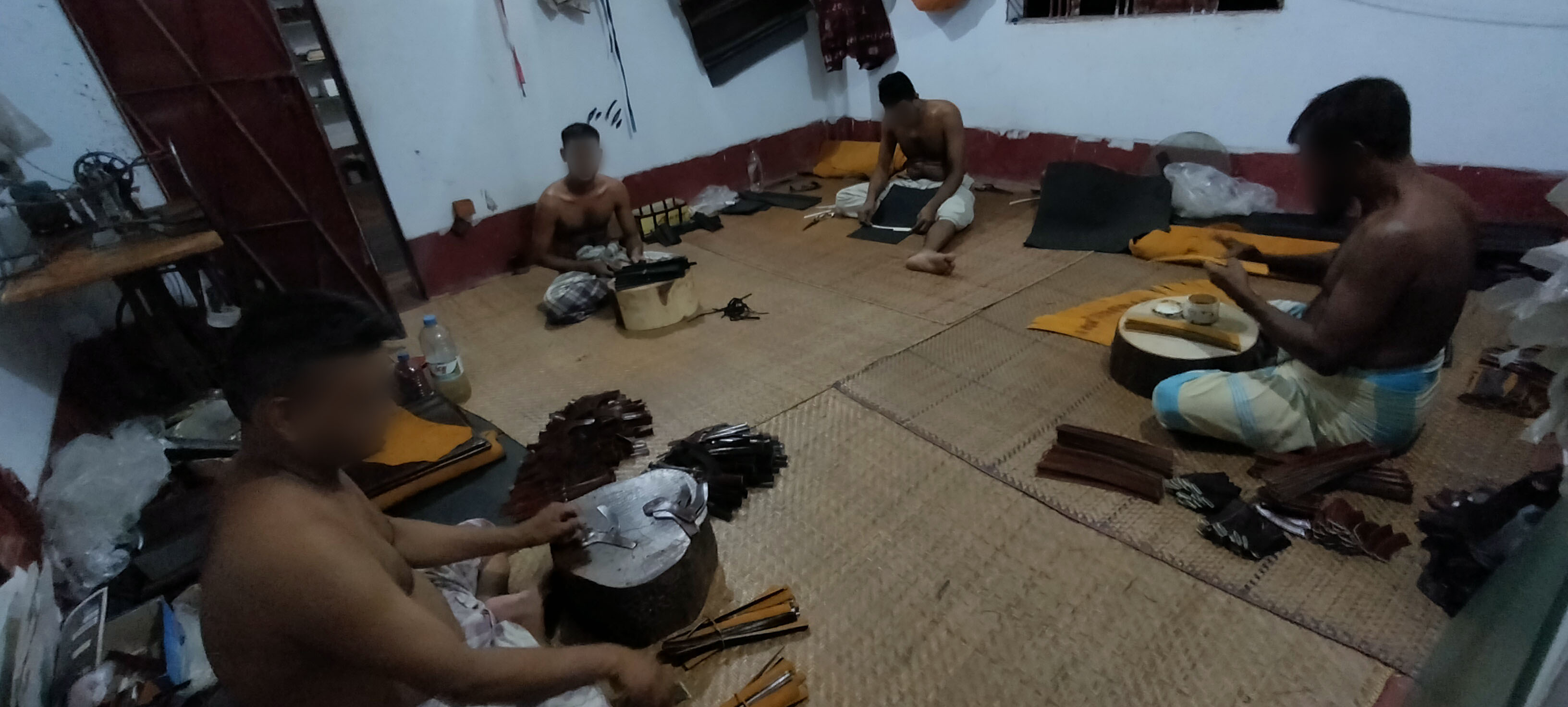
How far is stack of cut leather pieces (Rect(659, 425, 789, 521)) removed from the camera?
8.15ft

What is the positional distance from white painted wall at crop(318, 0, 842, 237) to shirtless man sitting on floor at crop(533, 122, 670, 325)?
48 cm

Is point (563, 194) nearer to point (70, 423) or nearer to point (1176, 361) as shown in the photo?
point (70, 423)

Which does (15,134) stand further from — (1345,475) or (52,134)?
(1345,475)

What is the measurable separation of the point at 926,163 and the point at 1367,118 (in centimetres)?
327

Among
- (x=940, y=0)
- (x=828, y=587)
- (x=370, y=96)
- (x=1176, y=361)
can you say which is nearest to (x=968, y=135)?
(x=940, y=0)

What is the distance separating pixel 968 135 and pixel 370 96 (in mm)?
4137

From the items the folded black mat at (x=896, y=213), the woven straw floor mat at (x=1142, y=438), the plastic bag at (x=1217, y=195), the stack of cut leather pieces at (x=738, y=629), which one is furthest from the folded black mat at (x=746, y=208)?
the stack of cut leather pieces at (x=738, y=629)

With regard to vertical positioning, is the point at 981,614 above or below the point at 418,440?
below

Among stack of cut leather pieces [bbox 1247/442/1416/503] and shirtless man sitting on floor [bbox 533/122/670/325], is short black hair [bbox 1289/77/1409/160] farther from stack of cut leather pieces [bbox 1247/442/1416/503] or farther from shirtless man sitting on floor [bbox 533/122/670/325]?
shirtless man sitting on floor [bbox 533/122/670/325]

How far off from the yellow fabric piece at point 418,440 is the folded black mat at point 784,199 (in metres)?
3.43

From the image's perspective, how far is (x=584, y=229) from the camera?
A: 4684 millimetres

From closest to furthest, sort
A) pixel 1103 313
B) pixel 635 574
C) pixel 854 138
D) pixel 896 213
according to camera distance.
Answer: pixel 635 574 < pixel 1103 313 < pixel 896 213 < pixel 854 138

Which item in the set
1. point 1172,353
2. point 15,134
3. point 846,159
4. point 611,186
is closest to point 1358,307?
point 1172,353

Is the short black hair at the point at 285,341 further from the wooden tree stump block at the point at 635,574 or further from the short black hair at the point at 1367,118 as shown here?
the short black hair at the point at 1367,118
